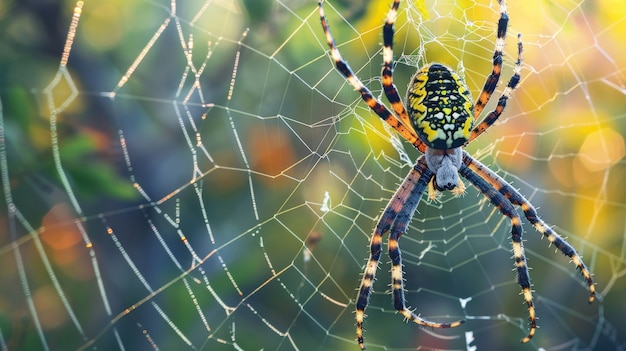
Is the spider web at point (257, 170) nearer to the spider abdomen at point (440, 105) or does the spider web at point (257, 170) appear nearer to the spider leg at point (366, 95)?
the spider leg at point (366, 95)

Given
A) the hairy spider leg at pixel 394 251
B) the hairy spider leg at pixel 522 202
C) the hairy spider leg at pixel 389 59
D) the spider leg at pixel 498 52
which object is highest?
the spider leg at pixel 498 52

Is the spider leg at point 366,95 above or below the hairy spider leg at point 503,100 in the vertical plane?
below

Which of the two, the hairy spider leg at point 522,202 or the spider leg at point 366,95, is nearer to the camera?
the spider leg at point 366,95

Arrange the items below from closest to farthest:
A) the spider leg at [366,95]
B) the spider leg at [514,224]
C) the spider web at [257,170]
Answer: the spider leg at [366,95], the spider web at [257,170], the spider leg at [514,224]

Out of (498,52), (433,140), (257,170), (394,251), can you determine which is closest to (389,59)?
(433,140)

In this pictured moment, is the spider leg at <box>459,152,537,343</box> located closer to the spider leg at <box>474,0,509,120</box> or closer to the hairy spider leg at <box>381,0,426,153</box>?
the spider leg at <box>474,0,509,120</box>

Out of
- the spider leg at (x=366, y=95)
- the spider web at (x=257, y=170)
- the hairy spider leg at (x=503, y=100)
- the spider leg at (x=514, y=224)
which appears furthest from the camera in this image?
the spider leg at (x=514, y=224)

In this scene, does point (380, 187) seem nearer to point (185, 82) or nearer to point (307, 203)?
point (307, 203)

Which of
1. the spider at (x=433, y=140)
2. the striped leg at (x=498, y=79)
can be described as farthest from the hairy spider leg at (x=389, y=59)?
the striped leg at (x=498, y=79)

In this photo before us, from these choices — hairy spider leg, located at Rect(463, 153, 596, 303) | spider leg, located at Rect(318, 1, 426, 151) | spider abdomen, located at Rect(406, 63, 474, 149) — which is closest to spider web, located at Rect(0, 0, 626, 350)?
spider leg, located at Rect(318, 1, 426, 151)

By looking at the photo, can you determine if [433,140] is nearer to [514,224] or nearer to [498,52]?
[498,52]
